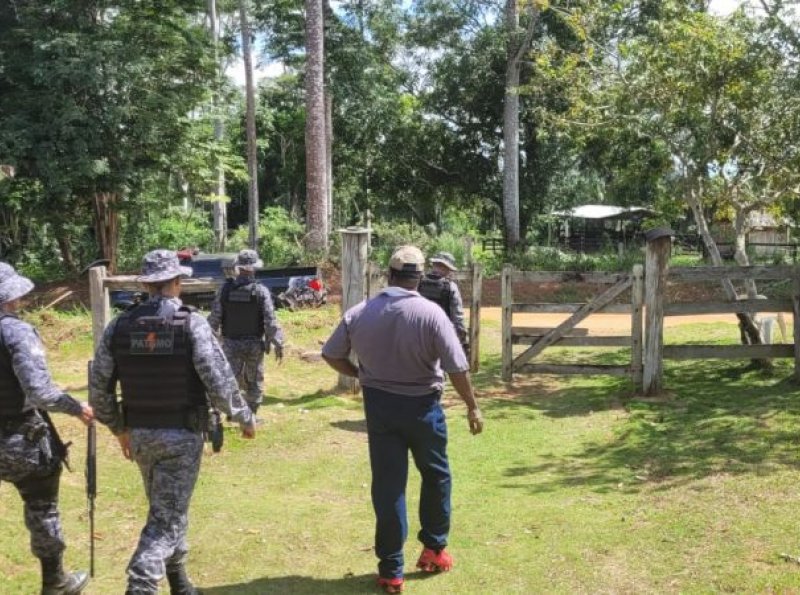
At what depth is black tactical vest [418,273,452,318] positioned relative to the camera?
870 centimetres

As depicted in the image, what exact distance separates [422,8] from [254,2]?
581 cm

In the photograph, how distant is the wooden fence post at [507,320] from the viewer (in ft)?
36.4

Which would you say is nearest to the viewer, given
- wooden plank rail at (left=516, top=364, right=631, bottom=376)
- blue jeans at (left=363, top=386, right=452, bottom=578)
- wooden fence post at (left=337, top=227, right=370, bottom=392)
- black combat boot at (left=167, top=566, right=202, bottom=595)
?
black combat boot at (left=167, top=566, right=202, bottom=595)

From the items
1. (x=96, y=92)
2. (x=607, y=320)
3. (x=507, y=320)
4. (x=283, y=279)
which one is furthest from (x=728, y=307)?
(x=96, y=92)

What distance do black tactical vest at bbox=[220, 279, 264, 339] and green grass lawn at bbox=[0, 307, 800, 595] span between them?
1092mm

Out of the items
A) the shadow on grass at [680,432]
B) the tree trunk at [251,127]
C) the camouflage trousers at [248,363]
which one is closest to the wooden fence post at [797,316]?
the shadow on grass at [680,432]

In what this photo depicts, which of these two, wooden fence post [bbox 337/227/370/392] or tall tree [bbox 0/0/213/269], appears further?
tall tree [bbox 0/0/213/269]

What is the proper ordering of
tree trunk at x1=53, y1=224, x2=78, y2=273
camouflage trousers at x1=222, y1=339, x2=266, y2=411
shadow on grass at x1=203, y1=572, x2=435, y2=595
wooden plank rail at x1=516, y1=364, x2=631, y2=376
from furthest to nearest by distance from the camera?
tree trunk at x1=53, y1=224, x2=78, y2=273 < wooden plank rail at x1=516, y1=364, x2=631, y2=376 < camouflage trousers at x1=222, y1=339, x2=266, y2=411 < shadow on grass at x1=203, y1=572, x2=435, y2=595

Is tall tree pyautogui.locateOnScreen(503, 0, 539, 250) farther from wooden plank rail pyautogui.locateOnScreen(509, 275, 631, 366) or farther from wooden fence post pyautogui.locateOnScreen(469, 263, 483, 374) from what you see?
wooden plank rail pyautogui.locateOnScreen(509, 275, 631, 366)

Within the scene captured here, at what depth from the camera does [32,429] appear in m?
4.18

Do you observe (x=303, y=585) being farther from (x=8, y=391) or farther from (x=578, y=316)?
(x=578, y=316)

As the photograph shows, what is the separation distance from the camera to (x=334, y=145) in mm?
31547

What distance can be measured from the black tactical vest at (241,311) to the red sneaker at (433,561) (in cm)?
416

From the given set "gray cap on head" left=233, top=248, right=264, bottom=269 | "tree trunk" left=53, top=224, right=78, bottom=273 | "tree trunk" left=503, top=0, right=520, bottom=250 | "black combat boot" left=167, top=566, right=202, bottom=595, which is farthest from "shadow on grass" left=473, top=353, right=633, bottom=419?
"tree trunk" left=503, top=0, right=520, bottom=250
